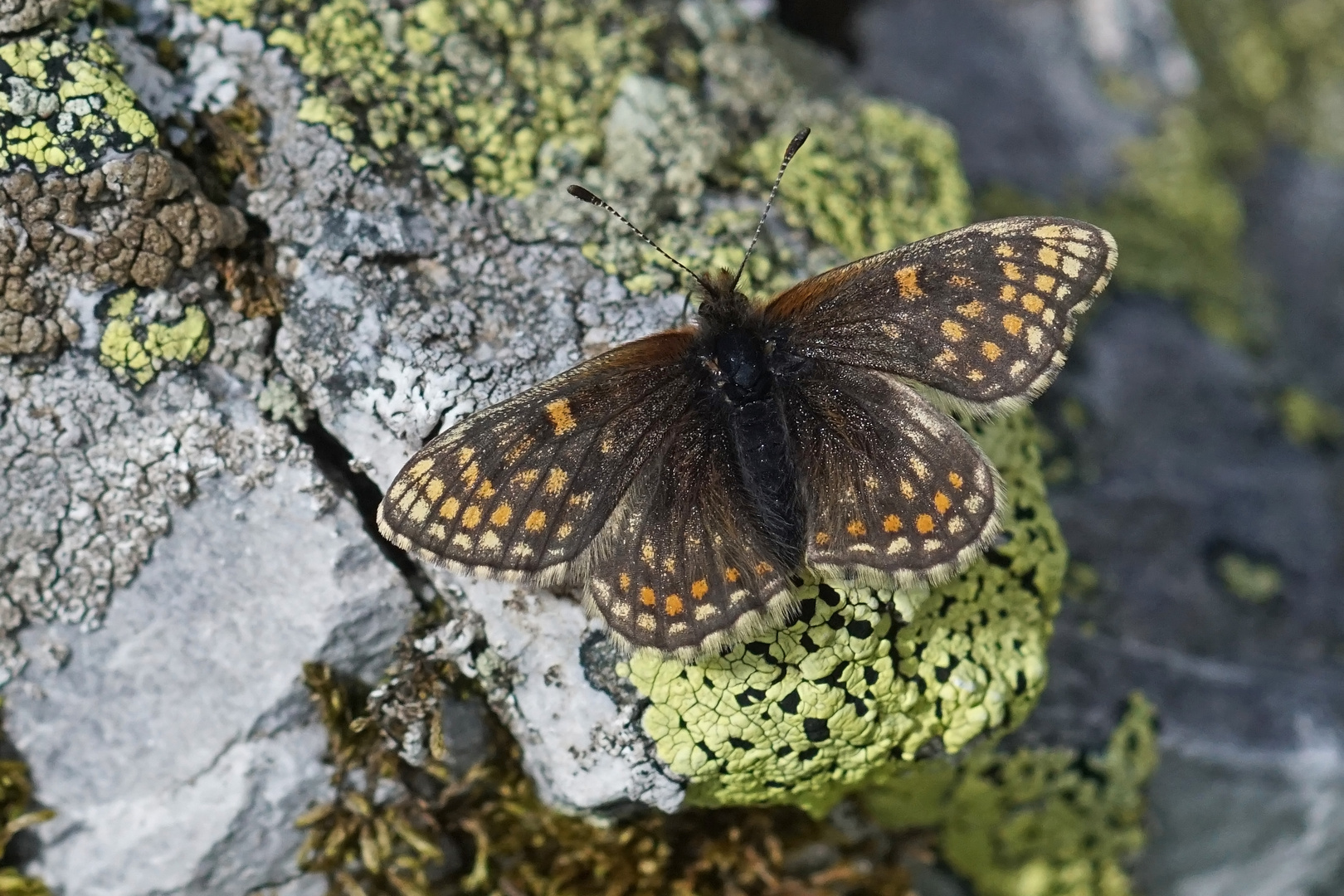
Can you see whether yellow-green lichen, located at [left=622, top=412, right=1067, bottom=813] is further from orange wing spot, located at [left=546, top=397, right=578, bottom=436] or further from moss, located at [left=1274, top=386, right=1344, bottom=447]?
moss, located at [left=1274, top=386, right=1344, bottom=447]

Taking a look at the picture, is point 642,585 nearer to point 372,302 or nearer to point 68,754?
point 372,302

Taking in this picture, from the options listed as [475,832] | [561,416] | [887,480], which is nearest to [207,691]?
[475,832]

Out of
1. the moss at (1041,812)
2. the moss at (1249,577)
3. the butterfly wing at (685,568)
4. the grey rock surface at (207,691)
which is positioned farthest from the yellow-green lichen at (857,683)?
the moss at (1249,577)

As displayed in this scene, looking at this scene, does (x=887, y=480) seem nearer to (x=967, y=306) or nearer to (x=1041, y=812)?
(x=967, y=306)

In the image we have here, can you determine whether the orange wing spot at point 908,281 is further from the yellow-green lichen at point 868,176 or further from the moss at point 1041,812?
the moss at point 1041,812

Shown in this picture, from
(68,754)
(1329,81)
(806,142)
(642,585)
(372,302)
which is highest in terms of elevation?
(372,302)

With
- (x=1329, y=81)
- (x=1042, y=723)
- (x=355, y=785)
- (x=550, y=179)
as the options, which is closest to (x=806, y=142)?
(x=550, y=179)
